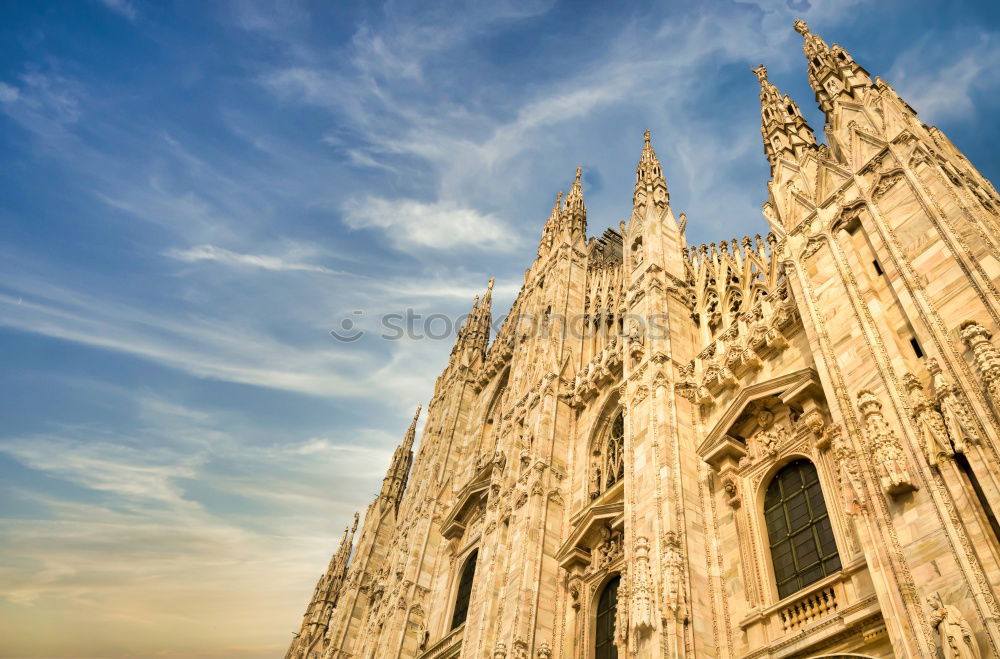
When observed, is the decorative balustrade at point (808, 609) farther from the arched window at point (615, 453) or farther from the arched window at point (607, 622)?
the arched window at point (615, 453)

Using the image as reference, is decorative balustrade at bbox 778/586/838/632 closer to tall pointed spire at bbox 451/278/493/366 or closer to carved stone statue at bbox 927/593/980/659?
carved stone statue at bbox 927/593/980/659

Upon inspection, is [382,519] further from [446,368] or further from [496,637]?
[496,637]

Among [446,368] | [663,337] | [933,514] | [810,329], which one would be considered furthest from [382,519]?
[933,514]

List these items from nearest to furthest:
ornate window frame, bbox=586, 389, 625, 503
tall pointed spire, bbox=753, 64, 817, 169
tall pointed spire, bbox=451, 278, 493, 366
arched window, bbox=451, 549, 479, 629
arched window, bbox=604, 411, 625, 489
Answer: tall pointed spire, bbox=753, 64, 817, 169
arched window, bbox=604, 411, 625, 489
ornate window frame, bbox=586, 389, 625, 503
arched window, bbox=451, 549, 479, 629
tall pointed spire, bbox=451, 278, 493, 366

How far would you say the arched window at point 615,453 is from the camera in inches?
762

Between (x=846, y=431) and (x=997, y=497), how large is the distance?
251 cm

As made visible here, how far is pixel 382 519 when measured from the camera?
129 ft

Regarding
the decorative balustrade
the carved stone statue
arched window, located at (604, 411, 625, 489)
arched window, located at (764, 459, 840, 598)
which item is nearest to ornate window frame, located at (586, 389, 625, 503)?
arched window, located at (604, 411, 625, 489)

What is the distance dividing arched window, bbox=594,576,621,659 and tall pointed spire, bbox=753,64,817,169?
436 inches

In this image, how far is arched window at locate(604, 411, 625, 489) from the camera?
1936cm

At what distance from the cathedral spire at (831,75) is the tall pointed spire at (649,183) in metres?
7.30

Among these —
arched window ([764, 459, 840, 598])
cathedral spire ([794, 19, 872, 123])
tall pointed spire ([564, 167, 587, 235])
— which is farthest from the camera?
tall pointed spire ([564, 167, 587, 235])

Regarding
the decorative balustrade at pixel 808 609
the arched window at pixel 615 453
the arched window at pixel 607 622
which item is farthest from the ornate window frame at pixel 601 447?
the decorative balustrade at pixel 808 609

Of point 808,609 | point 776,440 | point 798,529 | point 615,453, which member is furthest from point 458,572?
point 808,609
